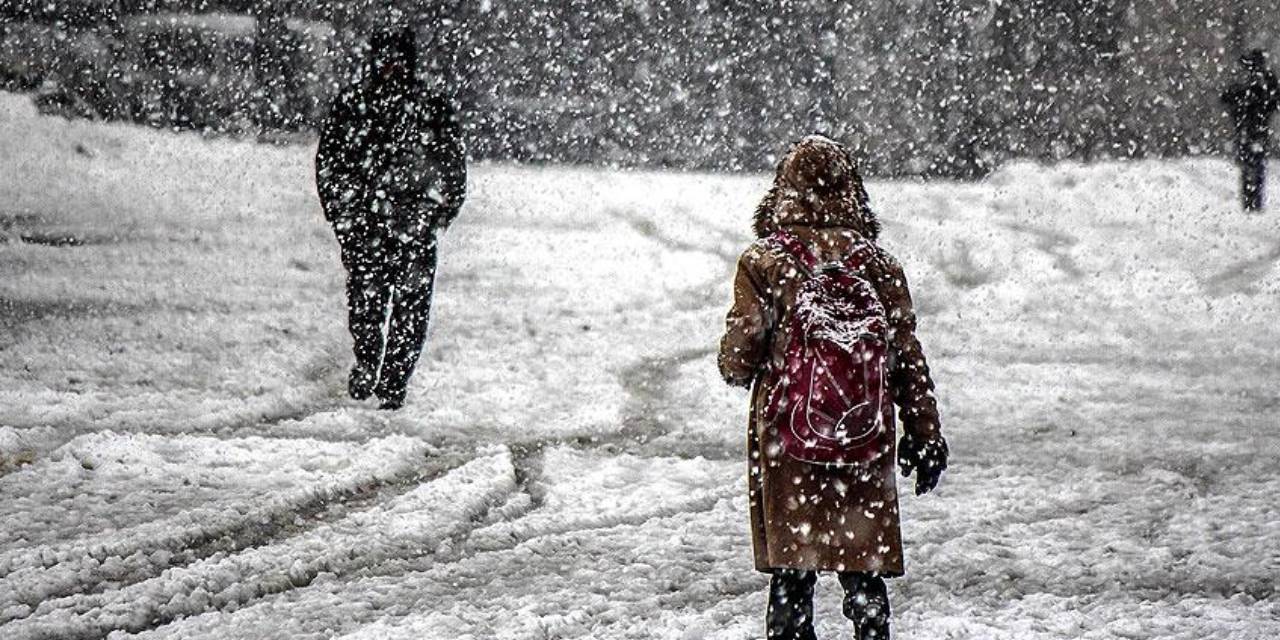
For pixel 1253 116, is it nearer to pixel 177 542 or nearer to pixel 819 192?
pixel 819 192

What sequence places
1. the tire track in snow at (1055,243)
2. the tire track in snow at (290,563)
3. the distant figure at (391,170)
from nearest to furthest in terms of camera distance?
the tire track in snow at (290,563)
the distant figure at (391,170)
the tire track in snow at (1055,243)

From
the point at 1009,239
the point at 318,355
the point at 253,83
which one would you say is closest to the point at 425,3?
the point at 253,83

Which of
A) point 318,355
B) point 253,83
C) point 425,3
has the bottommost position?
point 318,355

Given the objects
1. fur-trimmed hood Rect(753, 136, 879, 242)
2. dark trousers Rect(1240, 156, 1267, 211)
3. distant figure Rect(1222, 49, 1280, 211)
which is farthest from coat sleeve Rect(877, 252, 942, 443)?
dark trousers Rect(1240, 156, 1267, 211)

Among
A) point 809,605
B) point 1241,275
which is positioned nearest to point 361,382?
point 809,605

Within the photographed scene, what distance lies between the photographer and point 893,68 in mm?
17672

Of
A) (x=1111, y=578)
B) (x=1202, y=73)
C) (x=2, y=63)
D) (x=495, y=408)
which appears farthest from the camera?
(x=1202, y=73)

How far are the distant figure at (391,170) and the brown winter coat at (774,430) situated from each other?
3807 millimetres

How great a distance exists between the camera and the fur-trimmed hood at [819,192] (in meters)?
3.35

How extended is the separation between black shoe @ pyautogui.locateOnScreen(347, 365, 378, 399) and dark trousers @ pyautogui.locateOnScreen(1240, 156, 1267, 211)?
1175cm

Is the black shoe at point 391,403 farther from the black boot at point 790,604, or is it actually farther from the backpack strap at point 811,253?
the backpack strap at point 811,253

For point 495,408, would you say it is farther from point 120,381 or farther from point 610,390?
point 120,381

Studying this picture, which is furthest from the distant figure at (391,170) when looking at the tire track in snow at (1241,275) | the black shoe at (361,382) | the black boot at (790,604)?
the tire track in snow at (1241,275)

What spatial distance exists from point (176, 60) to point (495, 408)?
39.6 ft
